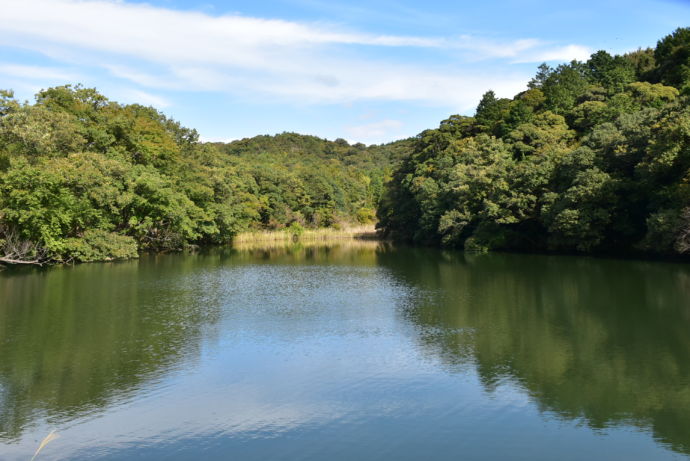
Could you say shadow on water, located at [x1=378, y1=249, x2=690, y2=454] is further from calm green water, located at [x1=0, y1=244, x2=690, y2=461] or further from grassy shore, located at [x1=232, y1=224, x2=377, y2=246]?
grassy shore, located at [x1=232, y1=224, x2=377, y2=246]

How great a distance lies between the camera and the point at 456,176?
44719 mm

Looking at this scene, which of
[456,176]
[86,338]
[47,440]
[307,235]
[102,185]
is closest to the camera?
[47,440]

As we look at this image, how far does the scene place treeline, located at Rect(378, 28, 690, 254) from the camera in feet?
98.0

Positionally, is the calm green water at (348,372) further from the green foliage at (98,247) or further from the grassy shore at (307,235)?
the grassy shore at (307,235)

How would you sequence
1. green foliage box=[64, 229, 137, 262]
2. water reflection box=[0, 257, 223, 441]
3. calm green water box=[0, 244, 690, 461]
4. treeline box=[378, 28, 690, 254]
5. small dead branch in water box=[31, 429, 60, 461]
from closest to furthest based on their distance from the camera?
small dead branch in water box=[31, 429, 60, 461]
calm green water box=[0, 244, 690, 461]
water reflection box=[0, 257, 223, 441]
treeline box=[378, 28, 690, 254]
green foliage box=[64, 229, 137, 262]

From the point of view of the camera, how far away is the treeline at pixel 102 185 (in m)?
29.1

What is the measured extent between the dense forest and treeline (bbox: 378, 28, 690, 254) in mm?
121

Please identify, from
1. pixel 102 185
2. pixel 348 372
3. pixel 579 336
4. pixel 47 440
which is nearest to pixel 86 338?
pixel 47 440

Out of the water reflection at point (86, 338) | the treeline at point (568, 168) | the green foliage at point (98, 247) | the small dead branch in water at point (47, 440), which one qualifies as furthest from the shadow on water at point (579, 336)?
the green foliage at point (98, 247)

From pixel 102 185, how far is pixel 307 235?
38232 millimetres

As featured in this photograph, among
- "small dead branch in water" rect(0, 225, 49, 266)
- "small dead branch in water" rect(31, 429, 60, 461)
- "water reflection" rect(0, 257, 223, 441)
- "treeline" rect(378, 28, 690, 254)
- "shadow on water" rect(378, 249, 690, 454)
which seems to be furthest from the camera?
"treeline" rect(378, 28, 690, 254)

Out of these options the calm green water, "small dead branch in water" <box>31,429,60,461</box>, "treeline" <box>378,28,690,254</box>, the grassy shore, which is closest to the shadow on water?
the calm green water

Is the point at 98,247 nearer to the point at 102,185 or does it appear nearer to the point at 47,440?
the point at 102,185

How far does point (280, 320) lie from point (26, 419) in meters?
8.69
